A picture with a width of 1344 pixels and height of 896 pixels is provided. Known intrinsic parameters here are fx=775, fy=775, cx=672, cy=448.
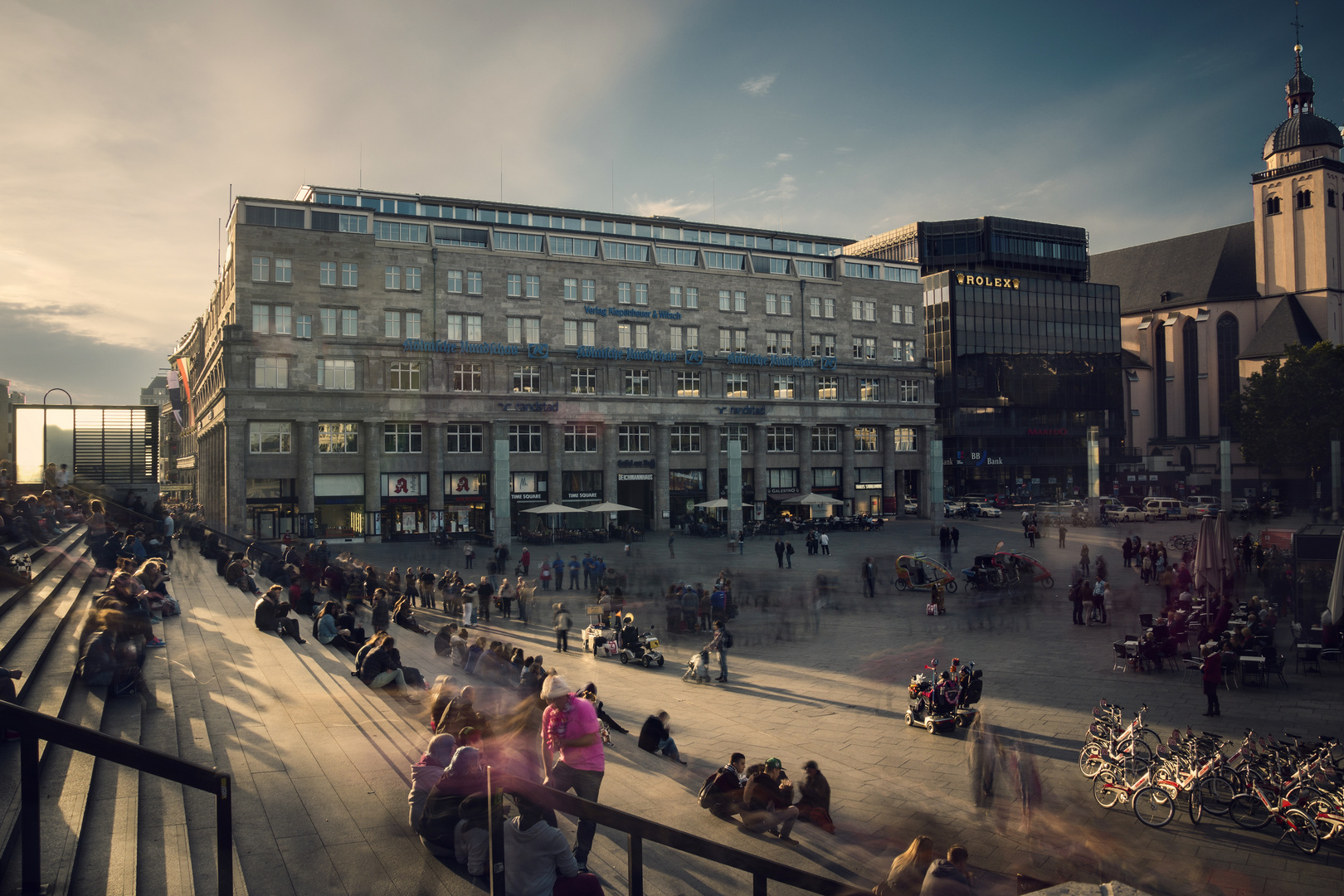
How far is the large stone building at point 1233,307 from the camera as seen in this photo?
294ft

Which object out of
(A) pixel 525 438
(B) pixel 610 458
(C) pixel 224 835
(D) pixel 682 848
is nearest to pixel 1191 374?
(B) pixel 610 458

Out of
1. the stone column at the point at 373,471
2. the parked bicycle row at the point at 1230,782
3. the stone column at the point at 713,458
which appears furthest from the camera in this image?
the stone column at the point at 713,458

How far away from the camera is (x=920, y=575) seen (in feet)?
106

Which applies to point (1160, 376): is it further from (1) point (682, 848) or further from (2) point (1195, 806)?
(1) point (682, 848)

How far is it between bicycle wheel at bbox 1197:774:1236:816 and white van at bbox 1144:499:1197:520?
56.4m

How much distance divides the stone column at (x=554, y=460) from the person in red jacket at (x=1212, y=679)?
46.1 meters

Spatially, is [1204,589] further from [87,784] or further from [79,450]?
[79,450]

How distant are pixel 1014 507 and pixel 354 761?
7019 cm

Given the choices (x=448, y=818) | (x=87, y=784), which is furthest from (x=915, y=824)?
(x=87, y=784)

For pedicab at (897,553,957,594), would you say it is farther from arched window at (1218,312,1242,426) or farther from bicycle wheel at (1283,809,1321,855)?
arched window at (1218,312,1242,426)

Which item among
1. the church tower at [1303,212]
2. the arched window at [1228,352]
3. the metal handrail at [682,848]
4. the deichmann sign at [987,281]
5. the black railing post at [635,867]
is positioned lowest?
the black railing post at [635,867]

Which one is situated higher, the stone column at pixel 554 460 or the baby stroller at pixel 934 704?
the stone column at pixel 554 460

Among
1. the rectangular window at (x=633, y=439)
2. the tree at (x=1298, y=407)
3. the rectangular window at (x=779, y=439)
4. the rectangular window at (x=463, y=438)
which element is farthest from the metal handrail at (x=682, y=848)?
the tree at (x=1298, y=407)

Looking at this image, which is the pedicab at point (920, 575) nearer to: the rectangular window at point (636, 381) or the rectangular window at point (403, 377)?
the rectangular window at point (636, 381)
